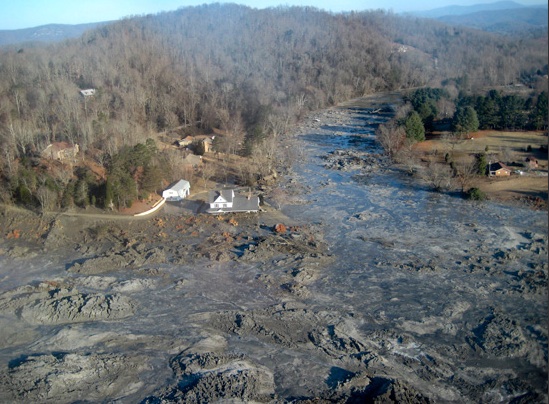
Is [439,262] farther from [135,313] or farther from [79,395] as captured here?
[79,395]

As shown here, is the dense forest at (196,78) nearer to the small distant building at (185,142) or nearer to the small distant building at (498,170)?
the small distant building at (185,142)

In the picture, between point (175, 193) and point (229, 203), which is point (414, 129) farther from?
point (175, 193)

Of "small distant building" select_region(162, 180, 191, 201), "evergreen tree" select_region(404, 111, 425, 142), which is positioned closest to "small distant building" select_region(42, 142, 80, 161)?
"small distant building" select_region(162, 180, 191, 201)

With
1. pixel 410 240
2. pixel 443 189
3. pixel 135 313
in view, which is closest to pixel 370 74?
pixel 443 189

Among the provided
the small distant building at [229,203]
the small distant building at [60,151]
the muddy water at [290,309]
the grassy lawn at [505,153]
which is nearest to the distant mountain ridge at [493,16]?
the grassy lawn at [505,153]

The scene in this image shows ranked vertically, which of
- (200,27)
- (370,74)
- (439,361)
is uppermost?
(200,27)

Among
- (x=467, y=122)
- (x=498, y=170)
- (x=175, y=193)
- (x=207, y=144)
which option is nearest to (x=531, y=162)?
(x=498, y=170)
